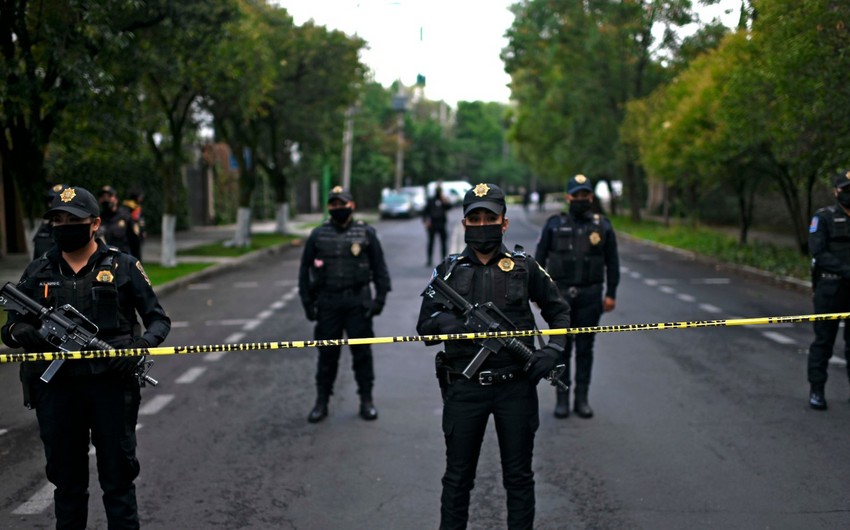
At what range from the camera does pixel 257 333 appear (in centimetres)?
1109

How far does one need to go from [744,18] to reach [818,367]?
11.0 metres

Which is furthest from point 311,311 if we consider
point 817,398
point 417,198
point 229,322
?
point 417,198

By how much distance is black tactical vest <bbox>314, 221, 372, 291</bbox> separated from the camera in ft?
22.8

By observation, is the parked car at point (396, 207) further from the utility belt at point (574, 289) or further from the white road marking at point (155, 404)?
the utility belt at point (574, 289)

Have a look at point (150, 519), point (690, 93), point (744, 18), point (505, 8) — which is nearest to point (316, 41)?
point (690, 93)

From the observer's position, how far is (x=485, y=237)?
4211 mm

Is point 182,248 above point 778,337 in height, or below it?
below

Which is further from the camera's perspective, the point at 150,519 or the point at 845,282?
the point at 845,282

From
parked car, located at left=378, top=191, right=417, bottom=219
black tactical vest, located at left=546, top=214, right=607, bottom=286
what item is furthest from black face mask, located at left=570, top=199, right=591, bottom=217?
parked car, located at left=378, top=191, right=417, bottom=219

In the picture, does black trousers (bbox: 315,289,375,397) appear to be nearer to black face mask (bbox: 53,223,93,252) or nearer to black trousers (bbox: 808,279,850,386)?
black face mask (bbox: 53,223,93,252)

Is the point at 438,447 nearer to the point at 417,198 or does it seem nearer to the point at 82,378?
the point at 82,378

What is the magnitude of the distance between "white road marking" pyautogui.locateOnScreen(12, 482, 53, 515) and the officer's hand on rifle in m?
1.42

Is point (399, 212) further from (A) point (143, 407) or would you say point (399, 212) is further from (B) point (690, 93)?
(A) point (143, 407)

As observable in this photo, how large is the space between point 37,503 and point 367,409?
2616mm
